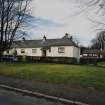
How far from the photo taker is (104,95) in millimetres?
10852

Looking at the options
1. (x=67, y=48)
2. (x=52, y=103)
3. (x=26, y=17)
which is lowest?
(x=52, y=103)

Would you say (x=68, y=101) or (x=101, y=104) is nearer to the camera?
(x=101, y=104)

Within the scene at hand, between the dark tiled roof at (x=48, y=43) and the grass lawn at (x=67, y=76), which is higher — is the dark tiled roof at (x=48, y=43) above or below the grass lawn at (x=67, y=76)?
above

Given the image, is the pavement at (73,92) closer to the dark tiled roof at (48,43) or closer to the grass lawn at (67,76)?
the grass lawn at (67,76)

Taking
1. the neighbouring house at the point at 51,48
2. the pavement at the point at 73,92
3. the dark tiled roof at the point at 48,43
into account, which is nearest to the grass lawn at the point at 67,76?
the pavement at the point at 73,92

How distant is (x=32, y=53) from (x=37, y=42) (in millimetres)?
3344

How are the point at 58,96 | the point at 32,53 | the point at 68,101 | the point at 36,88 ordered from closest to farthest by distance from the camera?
the point at 68,101 < the point at 58,96 < the point at 36,88 < the point at 32,53

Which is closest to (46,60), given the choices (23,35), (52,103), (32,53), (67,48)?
(23,35)

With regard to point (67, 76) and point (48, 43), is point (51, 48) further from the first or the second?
point (67, 76)

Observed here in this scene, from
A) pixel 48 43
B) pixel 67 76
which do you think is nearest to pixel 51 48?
pixel 48 43

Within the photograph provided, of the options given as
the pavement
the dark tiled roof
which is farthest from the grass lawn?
the dark tiled roof

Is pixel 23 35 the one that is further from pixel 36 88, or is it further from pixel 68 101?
pixel 68 101

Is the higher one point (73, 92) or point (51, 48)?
point (51, 48)

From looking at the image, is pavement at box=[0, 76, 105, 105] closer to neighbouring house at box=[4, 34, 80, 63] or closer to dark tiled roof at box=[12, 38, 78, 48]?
neighbouring house at box=[4, 34, 80, 63]
